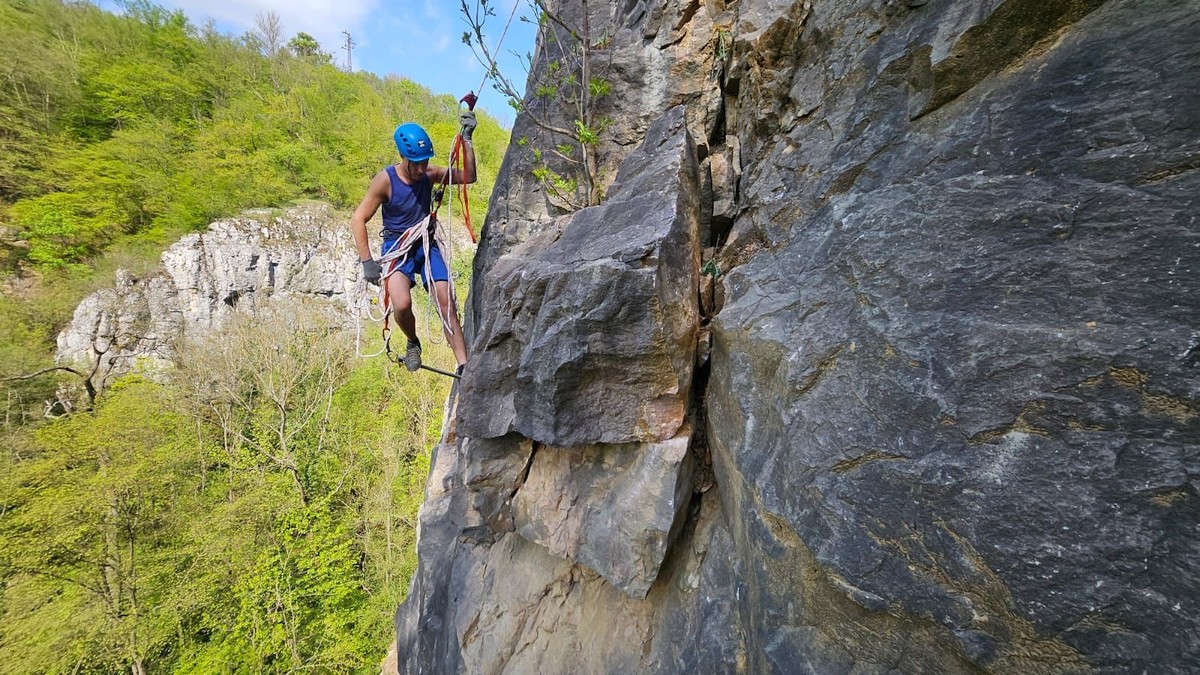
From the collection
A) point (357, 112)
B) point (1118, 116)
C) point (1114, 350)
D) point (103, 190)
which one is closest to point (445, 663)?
point (1114, 350)

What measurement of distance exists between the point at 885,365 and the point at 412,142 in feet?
11.7

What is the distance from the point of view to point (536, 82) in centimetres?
450

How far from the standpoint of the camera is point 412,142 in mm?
3381

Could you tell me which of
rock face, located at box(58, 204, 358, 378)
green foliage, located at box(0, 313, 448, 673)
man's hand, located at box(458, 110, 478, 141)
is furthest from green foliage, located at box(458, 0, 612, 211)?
rock face, located at box(58, 204, 358, 378)

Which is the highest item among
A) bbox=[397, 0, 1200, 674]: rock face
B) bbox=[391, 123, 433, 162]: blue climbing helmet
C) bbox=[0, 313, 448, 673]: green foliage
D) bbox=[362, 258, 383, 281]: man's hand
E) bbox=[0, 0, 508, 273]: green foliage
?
bbox=[0, 0, 508, 273]: green foliage

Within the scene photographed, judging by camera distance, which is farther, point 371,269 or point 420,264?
point 420,264

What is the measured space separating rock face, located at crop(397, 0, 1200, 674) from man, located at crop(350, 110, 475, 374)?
3.19 ft

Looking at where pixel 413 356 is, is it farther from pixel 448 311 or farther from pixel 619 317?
pixel 619 317

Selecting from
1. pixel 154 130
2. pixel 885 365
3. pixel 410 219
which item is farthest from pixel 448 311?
pixel 154 130

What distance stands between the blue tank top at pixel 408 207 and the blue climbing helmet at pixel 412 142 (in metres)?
0.24

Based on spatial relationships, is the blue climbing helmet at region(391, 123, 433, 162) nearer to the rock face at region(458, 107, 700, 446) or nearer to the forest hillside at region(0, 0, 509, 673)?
the rock face at region(458, 107, 700, 446)

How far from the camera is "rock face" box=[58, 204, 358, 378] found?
14.4 metres

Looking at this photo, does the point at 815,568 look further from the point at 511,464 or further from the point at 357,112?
the point at 357,112

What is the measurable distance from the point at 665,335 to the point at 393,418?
14.1 m
